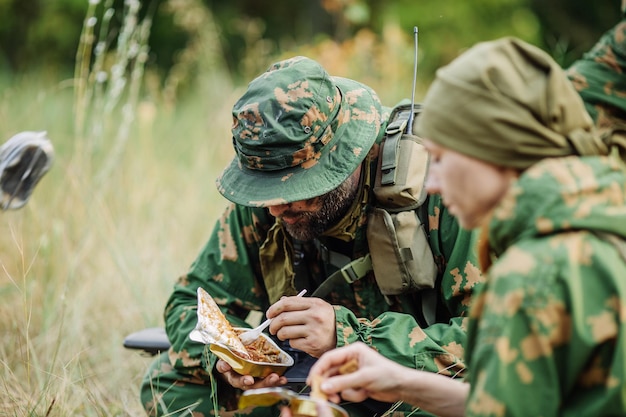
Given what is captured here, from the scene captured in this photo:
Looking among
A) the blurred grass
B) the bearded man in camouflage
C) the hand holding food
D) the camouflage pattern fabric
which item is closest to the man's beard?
the bearded man in camouflage

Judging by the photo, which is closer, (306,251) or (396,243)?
(396,243)

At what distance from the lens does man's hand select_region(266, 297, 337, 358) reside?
2.47m

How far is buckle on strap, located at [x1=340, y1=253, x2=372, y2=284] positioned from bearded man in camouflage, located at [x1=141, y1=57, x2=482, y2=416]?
8 cm

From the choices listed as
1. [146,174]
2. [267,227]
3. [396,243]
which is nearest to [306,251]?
[267,227]

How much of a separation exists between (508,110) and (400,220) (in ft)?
3.60

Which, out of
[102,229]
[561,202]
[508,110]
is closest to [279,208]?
[508,110]

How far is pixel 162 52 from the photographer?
45.1ft

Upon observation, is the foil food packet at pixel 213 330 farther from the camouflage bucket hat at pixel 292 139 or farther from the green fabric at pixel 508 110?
the green fabric at pixel 508 110

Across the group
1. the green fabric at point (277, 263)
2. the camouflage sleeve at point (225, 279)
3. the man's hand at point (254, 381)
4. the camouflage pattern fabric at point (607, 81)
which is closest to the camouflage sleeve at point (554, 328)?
the camouflage pattern fabric at point (607, 81)

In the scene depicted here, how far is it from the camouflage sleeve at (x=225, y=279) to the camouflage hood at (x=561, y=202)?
169 centimetres

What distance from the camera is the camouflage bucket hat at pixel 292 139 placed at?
8.50ft

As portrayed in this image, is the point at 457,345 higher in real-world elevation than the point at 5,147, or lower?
lower

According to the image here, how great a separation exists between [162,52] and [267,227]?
11.3 metres

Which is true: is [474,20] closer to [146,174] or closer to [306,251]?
[146,174]
